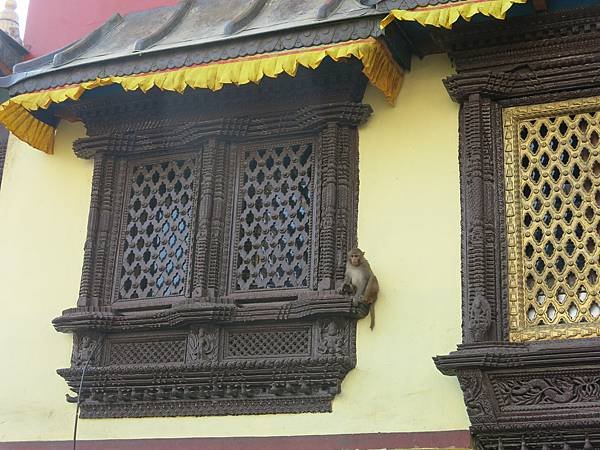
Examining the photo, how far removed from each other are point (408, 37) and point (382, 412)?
2.58m

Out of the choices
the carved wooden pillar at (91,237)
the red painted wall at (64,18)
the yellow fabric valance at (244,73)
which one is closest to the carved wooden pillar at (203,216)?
the yellow fabric valance at (244,73)

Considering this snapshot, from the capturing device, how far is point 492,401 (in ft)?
21.2

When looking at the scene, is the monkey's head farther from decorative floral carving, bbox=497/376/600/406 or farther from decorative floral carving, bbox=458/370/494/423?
decorative floral carving, bbox=497/376/600/406

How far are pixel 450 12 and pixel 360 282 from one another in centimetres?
184

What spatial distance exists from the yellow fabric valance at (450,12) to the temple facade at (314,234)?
0.04 feet

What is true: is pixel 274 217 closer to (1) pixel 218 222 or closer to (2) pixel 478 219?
(1) pixel 218 222

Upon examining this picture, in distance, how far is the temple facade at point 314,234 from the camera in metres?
6.72

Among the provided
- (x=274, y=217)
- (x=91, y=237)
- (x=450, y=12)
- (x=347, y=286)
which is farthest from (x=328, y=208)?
(x=91, y=237)

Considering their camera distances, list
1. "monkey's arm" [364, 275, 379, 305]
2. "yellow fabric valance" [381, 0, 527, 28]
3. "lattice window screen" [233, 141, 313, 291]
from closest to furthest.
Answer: "yellow fabric valance" [381, 0, 527, 28], "monkey's arm" [364, 275, 379, 305], "lattice window screen" [233, 141, 313, 291]

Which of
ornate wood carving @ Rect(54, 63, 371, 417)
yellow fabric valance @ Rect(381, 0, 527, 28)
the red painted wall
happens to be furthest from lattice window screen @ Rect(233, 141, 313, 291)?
the red painted wall

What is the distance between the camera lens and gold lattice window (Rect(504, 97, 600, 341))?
6.63m

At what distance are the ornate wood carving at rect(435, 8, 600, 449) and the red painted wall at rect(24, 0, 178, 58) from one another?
3.17 m

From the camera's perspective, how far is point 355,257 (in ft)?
23.2

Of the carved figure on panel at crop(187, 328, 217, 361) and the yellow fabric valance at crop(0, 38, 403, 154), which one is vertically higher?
the yellow fabric valance at crop(0, 38, 403, 154)
